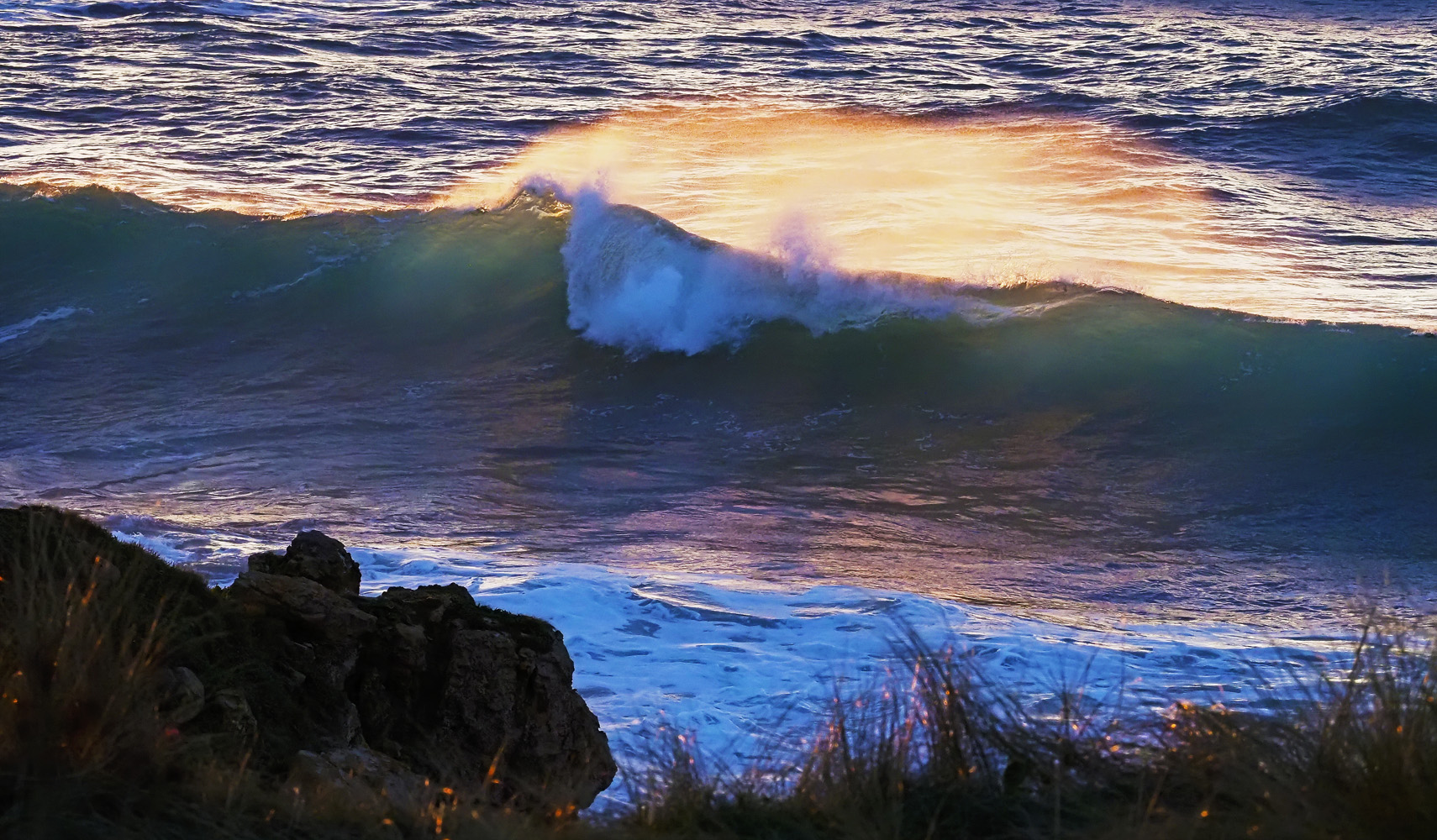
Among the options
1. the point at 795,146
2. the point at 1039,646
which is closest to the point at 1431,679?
the point at 1039,646

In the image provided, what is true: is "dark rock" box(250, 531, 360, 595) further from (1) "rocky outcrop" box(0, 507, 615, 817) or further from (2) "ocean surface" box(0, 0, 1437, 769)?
(2) "ocean surface" box(0, 0, 1437, 769)

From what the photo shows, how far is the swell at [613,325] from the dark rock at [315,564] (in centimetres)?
703

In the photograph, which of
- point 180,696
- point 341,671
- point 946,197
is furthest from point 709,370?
point 180,696

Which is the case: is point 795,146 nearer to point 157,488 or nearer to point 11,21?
point 157,488

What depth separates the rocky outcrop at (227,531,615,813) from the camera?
4.70 meters

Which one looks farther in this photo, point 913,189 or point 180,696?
point 913,189

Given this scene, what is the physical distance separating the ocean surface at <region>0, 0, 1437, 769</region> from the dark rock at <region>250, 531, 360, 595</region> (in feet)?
4.69

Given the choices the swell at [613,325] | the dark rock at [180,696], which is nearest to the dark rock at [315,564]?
the dark rock at [180,696]

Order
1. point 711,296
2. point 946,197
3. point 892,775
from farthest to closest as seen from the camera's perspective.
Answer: point 946,197 → point 711,296 → point 892,775

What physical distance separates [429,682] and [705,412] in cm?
731

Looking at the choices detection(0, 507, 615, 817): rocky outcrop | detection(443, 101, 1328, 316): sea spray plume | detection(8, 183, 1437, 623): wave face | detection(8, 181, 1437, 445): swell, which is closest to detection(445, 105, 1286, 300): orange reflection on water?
detection(443, 101, 1328, 316): sea spray plume

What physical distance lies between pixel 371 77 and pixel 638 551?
66.7 ft

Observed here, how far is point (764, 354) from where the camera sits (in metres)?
13.1

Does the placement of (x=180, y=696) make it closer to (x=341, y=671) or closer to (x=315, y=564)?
(x=341, y=671)
